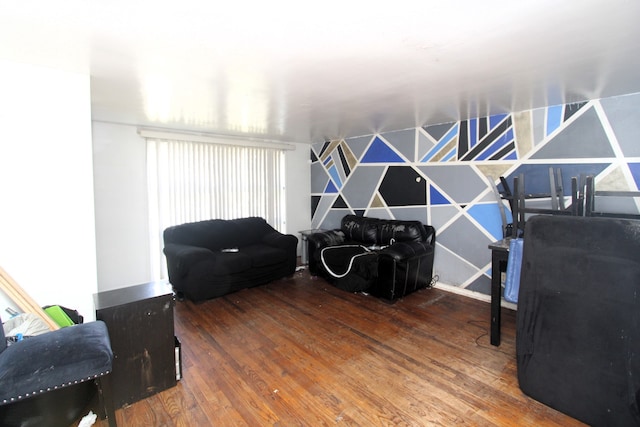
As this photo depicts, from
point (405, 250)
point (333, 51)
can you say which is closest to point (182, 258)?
Answer: point (405, 250)

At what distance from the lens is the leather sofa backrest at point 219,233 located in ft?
14.0

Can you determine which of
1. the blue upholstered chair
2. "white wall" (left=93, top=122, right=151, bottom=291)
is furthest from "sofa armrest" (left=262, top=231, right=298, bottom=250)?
the blue upholstered chair

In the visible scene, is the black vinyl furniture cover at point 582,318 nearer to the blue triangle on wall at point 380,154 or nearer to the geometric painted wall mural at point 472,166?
the geometric painted wall mural at point 472,166

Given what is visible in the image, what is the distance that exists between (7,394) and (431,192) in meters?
4.31

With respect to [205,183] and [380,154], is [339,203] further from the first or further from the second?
[205,183]

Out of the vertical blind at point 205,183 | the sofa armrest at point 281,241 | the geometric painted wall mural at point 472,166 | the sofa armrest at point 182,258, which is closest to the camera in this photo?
the geometric painted wall mural at point 472,166

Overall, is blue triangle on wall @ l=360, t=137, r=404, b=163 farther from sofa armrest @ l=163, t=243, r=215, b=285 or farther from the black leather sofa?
sofa armrest @ l=163, t=243, r=215, b=285

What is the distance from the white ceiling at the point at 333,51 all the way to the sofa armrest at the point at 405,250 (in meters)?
1.66

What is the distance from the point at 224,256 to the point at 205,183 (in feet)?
4.53

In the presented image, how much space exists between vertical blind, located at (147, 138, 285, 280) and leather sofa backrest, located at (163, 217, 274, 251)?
1.08 feet

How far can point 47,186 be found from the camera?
215 cm

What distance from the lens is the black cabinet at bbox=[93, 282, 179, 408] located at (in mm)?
1995

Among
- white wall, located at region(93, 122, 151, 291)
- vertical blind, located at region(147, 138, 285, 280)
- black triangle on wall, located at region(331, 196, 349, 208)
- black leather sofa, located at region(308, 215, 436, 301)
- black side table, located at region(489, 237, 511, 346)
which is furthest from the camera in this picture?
black triangle on wall, located at region(331, 196, 349, 208)

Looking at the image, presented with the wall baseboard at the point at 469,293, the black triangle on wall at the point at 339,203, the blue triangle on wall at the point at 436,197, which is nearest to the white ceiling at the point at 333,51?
the blue triangle on wall at the point at 436,197
